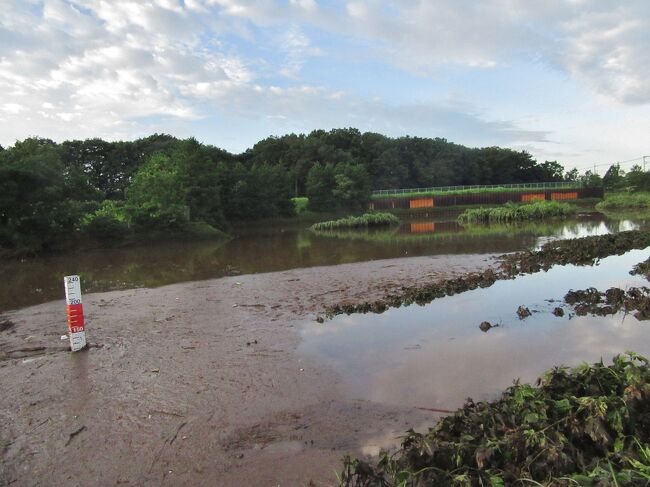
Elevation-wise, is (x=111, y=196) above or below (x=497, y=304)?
above

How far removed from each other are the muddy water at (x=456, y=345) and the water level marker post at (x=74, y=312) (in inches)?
125

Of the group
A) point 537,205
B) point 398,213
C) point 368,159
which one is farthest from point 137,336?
point 368,159

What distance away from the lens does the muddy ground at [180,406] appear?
3713 mm

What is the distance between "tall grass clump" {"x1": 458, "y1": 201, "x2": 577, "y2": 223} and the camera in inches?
1288

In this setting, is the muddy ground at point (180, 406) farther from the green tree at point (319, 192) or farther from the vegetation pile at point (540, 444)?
the green tree at point (319, 192)

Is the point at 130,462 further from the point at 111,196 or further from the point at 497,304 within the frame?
the point at 111,196

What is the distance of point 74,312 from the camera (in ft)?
21.3

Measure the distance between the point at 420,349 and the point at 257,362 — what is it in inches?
85.4

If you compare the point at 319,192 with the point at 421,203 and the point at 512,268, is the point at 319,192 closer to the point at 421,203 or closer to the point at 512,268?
the point at 421,203

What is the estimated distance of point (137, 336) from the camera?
7.32 metres

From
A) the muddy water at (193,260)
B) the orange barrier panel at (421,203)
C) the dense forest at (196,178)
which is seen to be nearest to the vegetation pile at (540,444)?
the muddy water at (193,260)

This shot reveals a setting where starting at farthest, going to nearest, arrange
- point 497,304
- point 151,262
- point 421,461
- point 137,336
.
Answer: point 151,262
point 497,304
point 137,336
point 421,461

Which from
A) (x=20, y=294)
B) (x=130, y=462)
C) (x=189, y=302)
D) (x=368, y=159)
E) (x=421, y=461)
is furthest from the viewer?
(x=368, y=159)

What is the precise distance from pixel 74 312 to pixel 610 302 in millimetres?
8509
